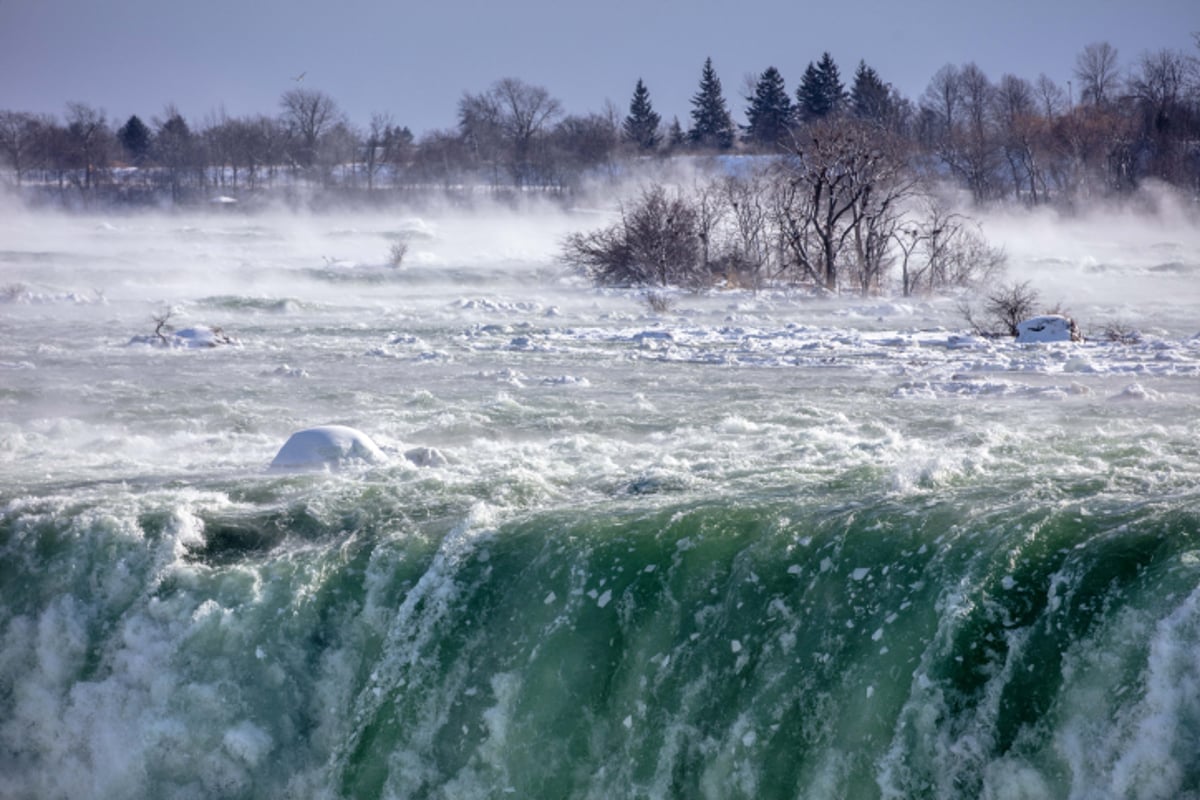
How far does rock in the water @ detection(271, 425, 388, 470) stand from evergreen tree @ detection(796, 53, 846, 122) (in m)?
56.4

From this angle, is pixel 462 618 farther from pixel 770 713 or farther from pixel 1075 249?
pixel 1075 249

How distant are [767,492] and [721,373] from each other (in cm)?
613

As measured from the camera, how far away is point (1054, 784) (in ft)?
15.1

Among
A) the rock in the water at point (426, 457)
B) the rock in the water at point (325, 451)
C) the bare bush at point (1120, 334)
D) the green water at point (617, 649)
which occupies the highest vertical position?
the bare bush at point (1120, 334)

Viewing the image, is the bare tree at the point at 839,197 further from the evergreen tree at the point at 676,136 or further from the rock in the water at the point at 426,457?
the evergreen tree at the point at 676,136

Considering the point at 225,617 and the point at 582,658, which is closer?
the point at 582,658

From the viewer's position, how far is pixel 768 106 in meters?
65.0

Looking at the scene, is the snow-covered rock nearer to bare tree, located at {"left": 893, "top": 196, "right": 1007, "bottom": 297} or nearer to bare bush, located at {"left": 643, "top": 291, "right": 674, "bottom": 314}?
bare bush, located at {"left": 643, "top": 291, "right": 674, "bottom": 314}

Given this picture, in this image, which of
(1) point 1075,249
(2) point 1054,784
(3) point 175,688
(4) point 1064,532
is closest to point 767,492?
(4) point 1064,532

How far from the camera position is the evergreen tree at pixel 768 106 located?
64.2 metres

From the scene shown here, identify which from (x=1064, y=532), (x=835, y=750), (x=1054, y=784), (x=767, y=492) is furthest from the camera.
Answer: (x=767, y=492)

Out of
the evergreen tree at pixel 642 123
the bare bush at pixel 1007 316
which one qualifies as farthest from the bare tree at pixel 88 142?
the bare bush at pixel 1007 316

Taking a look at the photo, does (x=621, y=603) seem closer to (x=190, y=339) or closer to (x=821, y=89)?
(x=190, y=339)

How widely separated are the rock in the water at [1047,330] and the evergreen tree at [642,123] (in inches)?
1999
